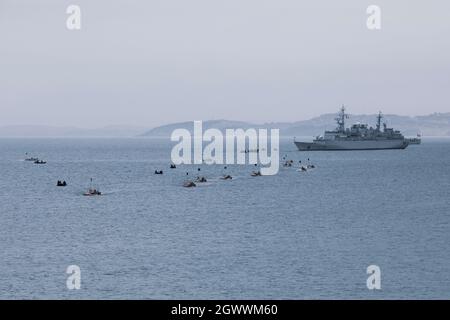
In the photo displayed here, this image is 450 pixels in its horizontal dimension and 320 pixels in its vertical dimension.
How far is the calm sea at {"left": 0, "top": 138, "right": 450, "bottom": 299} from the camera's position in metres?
50.1

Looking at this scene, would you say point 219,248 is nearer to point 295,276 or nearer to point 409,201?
point 295,276

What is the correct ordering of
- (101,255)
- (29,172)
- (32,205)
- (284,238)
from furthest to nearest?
(29,172), (32,205), (284,238), (101,255)

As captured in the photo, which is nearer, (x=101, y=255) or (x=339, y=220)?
(x=101, y=255)

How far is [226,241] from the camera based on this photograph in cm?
6906

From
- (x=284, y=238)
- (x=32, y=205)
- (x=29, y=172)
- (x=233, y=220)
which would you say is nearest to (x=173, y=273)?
(x=284, y=238)

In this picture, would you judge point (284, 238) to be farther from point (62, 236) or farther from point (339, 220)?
point (62, 236)

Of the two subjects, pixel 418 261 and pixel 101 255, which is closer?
pixel 418 261

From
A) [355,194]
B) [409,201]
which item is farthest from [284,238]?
[355,194]

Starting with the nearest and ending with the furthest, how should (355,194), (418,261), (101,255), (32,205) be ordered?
(418,261)
(101,255)
(32,205)
(355,194)

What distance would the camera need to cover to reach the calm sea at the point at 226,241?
50.1 m

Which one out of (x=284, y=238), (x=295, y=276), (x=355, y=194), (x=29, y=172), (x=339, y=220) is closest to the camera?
(x=295, y=276)

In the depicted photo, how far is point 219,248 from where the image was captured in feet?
213

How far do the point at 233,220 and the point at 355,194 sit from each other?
41542 mm

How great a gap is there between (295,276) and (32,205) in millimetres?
64068
